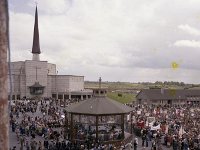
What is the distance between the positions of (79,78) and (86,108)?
70.3m

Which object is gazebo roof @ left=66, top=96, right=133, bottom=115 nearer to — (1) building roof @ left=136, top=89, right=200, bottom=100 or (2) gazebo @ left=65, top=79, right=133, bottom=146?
(2) gazebo @ left=65, top=79, right=133, bottom=146

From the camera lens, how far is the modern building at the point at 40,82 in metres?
88.2

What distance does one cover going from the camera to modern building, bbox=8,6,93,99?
88156 mm

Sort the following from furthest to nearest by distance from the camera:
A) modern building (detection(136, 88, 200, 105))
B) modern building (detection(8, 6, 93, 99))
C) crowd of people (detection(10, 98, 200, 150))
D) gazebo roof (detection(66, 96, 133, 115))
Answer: modern building (detection(136, 88, 200, 105)) < modern building (detection(8, 6, 93, 99)) < gazebo roof (detection(66, 96, 133, 115)) < crowd of people (detection(10, 98, 200, 150))

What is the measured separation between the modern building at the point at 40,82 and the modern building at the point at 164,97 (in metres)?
13.6

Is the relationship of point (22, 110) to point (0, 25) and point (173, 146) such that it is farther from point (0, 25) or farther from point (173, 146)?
point (0, 25)

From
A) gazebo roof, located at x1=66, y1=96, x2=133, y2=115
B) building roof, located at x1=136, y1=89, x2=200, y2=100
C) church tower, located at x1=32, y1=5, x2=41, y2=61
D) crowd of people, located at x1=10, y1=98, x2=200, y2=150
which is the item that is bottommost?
Result: crowd of people, located at x1=10, y1=98, x2=200, y2=150

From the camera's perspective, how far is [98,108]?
29.6 meters

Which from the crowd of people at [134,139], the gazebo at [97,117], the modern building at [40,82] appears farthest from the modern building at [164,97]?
the gazebo at [97,117]

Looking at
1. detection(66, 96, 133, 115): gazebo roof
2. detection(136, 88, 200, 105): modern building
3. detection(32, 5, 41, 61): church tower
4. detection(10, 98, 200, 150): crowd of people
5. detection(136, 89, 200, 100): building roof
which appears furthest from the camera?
detection(32, 5, 41, 61): church tower

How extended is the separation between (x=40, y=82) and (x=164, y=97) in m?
29.9

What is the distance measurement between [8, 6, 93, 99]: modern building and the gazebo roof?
55501 mm

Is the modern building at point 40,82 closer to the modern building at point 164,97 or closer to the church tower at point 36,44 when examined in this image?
the church tower at point 36,44

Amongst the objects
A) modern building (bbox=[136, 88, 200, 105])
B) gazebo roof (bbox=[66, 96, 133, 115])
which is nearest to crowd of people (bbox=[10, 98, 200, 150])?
gazebo roof (bbox=[66, 96, 133, 115])
